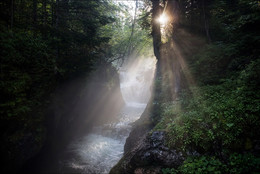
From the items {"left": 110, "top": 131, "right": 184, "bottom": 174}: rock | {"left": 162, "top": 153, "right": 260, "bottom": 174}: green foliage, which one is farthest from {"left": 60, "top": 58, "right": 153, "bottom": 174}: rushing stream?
{"left": 162, "top": 153, "right": 260, "bottom": 174}: green foliage

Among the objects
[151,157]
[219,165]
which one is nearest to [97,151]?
[151,157]

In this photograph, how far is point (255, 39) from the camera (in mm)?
6613

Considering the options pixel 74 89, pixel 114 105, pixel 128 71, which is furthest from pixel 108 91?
pixel 128 71

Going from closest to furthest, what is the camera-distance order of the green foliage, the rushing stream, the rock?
the green foliage < the rock < the rushing stream

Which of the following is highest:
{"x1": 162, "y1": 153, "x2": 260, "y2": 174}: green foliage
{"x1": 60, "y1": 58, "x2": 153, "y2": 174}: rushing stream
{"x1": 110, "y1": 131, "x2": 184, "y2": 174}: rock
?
{"x1": 162, "y1": 153, "x2": 260, "y2": 174}: green foliage

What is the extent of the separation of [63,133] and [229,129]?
38.8ft

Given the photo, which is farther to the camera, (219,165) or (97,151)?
(97,151)

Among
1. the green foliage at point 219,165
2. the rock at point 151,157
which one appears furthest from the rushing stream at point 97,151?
the green foliage at point 219,165

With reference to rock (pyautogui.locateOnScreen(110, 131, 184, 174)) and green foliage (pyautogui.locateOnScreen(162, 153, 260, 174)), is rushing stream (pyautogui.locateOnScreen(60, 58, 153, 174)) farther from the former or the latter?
green foliage (pyautogui.locateOnScreen(162, 153, 260, 174))

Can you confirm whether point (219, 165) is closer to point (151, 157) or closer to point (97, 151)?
point (151, 157)

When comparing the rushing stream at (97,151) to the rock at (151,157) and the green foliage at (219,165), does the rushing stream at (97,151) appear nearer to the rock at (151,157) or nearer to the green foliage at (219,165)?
the rock at (151,157)

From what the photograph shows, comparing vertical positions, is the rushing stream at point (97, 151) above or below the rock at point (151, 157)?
below

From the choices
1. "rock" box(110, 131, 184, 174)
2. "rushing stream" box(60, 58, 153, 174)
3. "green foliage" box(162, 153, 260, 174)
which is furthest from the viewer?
"rushing stream" box(60, 58, 153, 174)

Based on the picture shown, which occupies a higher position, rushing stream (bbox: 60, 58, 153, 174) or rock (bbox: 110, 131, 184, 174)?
rock (bbox: 110, 131, 184, 174)
